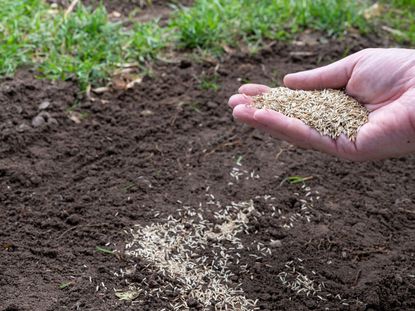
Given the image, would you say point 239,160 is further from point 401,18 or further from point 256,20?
point 401,18

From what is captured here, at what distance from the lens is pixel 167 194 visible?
12.9 ft

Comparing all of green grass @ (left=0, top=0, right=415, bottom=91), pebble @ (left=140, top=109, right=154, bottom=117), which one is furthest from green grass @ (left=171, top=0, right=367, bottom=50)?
pebble @ (left=140, top=109, right=154, bottom=117)

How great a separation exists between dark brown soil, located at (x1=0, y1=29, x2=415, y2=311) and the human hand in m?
0.52

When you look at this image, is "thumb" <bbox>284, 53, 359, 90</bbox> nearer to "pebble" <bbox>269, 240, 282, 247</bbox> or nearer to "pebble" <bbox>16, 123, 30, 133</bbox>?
"pebble" <bbox>269, 240, 282, 247</bbox>

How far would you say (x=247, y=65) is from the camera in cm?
507

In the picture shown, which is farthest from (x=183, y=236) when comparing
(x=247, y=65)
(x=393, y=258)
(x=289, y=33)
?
(x=289, y=33)

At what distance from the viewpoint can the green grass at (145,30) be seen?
4797mm

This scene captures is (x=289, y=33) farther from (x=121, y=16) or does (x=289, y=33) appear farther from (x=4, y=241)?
(x=4, y=241)

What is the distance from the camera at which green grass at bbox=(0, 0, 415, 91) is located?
4797mm

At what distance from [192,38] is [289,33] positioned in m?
0.86

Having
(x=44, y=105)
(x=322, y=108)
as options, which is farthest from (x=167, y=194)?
(x=44, y=105)

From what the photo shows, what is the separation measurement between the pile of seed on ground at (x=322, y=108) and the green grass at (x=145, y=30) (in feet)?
3.51

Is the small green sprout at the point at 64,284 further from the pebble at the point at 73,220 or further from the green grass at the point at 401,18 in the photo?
the green grass at the point at 401,18

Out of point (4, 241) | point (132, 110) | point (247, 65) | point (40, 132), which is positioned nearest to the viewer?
point (4, 241)
